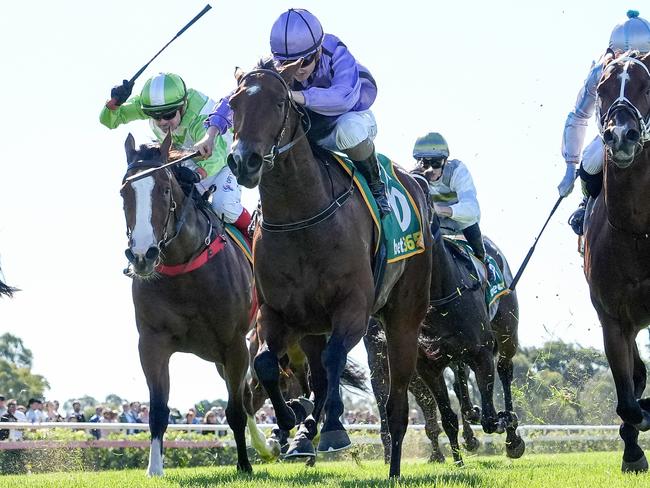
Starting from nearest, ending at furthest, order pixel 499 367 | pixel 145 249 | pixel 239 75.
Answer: pixel 239 75 → pixel 145 249 → pixel 499 367

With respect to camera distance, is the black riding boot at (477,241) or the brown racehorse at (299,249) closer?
the brown racehorse at (299,249)

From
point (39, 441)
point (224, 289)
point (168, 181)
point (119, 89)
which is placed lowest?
point (39, 441)

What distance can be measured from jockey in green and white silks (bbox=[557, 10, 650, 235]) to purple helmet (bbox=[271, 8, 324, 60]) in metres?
2.01

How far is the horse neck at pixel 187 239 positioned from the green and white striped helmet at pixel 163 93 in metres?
0.93

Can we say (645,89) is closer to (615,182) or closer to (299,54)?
(615,182)

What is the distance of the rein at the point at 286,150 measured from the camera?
23.9 ft

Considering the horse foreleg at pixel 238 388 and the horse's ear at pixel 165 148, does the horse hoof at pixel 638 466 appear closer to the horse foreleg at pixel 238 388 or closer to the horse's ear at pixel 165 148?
the horse foreleg at pixel 238 388

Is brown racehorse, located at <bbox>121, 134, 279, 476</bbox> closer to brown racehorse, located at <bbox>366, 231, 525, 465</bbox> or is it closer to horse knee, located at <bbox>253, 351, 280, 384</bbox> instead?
horse knee, located at <bbox>253, 351, 280, 384</bbox>

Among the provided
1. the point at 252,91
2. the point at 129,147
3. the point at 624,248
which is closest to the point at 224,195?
the point at 129,147

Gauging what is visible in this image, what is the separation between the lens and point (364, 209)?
827 centimetres

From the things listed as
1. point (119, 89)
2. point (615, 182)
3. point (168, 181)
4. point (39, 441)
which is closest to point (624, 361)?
point (615, 182)

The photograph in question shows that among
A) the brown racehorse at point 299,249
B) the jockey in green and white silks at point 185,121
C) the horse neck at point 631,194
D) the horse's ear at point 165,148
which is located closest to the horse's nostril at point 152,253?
the horse's ear at point 165,148

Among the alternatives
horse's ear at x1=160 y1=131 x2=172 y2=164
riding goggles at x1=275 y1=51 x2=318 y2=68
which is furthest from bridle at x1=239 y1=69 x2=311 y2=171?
horse's ear at x1=160 y1=131 x2=172 y2=164

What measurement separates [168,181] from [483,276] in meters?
4.10
